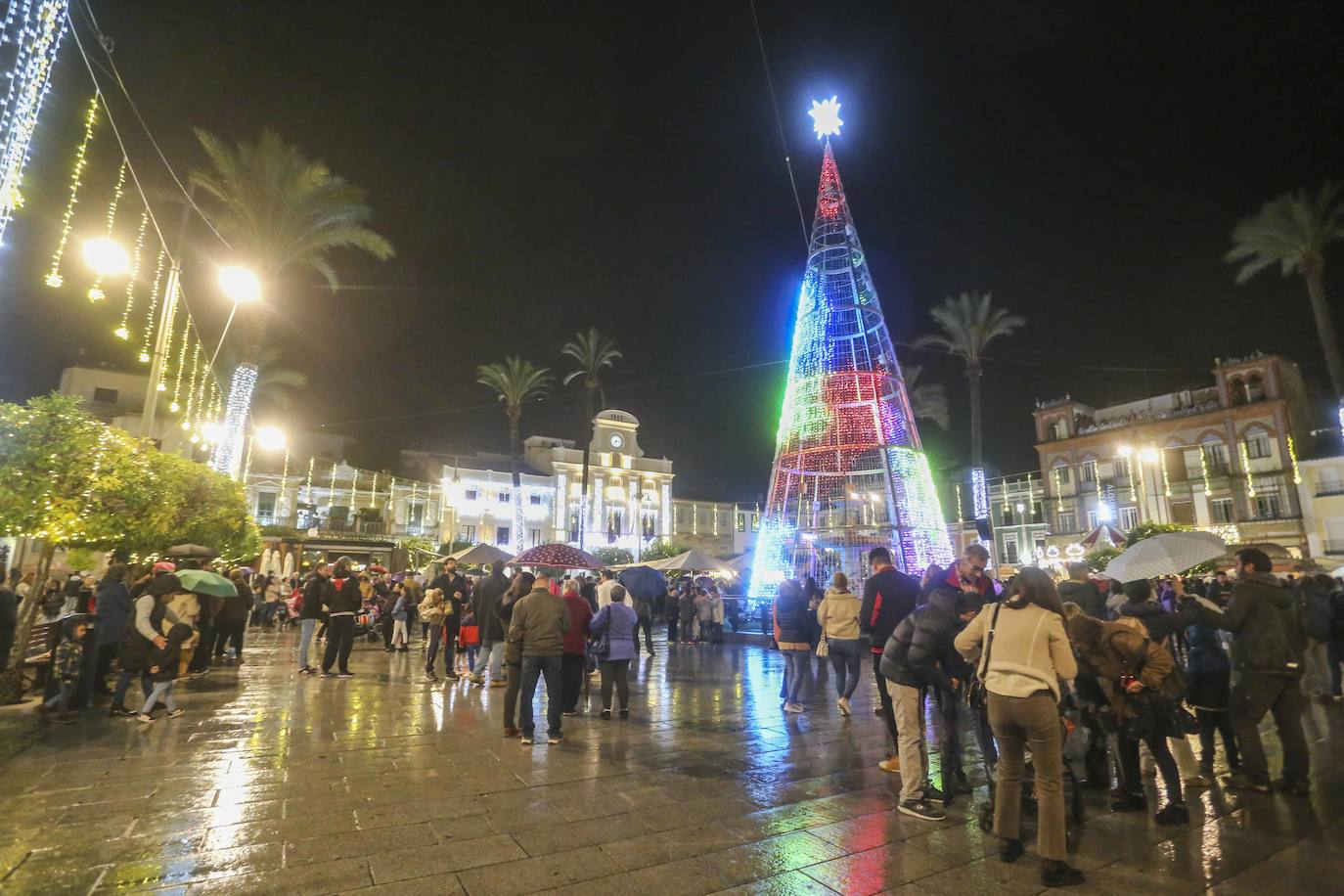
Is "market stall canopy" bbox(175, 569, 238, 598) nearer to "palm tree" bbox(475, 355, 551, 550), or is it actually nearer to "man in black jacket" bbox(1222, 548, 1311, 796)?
"man in black jacket" bbox(1222, 548, 1311, 796)


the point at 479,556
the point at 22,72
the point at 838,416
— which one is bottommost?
the point at 479,556

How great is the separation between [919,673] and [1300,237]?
29.3 metres

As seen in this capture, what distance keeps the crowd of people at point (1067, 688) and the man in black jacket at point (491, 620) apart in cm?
543

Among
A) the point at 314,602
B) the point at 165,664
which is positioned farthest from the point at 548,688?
the point at 314,602

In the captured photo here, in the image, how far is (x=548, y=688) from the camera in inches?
263

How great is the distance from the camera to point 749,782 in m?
5.32

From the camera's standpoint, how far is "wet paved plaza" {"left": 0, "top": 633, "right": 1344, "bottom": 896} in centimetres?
357

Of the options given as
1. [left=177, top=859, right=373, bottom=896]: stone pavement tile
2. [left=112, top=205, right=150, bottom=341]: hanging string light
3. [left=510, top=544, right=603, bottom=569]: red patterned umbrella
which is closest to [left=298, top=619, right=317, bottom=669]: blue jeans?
[left=510, top=544, right=603, bottom=569]: red patterned umbrella

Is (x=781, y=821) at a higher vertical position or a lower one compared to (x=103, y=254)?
lower

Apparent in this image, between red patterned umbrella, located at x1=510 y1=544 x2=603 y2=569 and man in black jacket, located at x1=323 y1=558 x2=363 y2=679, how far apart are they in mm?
2740

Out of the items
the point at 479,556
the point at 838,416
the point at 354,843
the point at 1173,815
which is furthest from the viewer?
the point at 838,416

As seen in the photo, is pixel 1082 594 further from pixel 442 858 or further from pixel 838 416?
pixel 838 416

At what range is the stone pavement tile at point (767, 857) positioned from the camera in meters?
3.66

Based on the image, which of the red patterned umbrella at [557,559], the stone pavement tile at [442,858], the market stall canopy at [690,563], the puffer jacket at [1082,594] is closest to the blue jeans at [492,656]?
the red patterned umbrella at [557,559]
